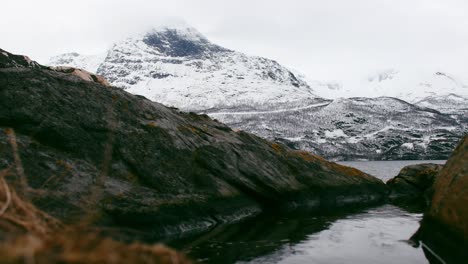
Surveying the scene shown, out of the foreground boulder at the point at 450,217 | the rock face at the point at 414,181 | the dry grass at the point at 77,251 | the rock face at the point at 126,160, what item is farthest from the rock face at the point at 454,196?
the rock face at the point at 414,181

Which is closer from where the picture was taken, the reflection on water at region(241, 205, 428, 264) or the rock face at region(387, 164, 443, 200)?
the reflection on water at region(241, 205, 428, 264)

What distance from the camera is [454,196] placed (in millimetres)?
12680

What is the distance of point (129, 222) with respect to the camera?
1623cm

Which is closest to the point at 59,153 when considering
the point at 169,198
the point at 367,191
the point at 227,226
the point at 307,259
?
the point at 169,198

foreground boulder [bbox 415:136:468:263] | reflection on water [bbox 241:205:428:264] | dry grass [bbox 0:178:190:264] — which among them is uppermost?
dry grass [bbox 0:178:190:264]

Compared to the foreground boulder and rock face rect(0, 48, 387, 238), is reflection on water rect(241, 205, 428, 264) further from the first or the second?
rock face rect(0, 48, 387, 238)

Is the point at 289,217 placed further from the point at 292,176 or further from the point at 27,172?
the point at 27,172

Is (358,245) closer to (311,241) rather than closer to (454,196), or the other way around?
(311,241)

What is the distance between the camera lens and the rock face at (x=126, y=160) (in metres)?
15.6

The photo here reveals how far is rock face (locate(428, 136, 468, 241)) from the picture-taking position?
11.9 metres

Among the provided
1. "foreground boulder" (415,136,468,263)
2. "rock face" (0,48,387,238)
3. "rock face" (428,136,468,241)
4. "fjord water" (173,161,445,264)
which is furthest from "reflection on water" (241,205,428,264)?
"rock face" (0,48,387,238)

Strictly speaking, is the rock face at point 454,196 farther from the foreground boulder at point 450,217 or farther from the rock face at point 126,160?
the rock face at point 126,160

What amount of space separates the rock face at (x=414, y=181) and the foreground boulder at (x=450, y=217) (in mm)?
24388

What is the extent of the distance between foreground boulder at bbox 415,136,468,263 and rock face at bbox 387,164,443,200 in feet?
80.0
